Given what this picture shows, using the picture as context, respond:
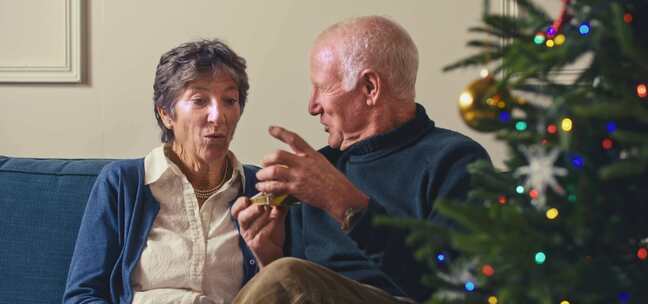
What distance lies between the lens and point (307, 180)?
181 centimetres

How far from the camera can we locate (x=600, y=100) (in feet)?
3.33

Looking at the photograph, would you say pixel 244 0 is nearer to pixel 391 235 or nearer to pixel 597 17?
pixel 391 235

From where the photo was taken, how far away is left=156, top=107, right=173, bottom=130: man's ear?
2213 mm

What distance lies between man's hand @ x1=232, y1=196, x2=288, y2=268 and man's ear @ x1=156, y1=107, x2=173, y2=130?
308mm

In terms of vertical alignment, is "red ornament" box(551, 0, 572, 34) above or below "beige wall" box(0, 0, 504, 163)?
above

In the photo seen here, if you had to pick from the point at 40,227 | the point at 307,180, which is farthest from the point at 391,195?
the point at 40,227

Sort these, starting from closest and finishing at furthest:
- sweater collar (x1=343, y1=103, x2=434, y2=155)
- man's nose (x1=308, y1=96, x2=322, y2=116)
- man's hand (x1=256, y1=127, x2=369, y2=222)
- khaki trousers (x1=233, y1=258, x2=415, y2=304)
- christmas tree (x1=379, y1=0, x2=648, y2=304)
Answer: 1. christmas tree (x1=379, y1=0, x2=648, y2=304)
2. khaki trousers (x1=233, y1=258, x2=415, y2=304)
3. man's hand (x1=256, y1=127, x2=369, y2=222)
4. sweater collar (x1=343, y1=103, x2=434, y2=155)
5. man's nose (x1=308, y1=96, x2=322, y2=116)

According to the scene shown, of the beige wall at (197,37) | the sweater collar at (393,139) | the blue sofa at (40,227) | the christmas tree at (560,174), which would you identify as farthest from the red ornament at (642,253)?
the blue sofa at (40,227)

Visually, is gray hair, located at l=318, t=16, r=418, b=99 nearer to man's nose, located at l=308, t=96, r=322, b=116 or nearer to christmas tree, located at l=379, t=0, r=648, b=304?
man's nose, located at l=308, t=96, r=322, b=116

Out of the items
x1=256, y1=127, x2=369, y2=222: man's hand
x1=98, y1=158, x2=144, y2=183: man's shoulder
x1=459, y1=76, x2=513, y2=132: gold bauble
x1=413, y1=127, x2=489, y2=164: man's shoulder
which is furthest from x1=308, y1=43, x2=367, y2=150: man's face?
x1=459, y1=76, x2=513, y2=132: gold bauble

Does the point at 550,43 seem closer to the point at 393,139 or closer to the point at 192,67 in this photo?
the point at 393,139

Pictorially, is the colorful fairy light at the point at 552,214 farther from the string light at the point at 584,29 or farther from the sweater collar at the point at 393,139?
the sweater collar at the point at 393,139

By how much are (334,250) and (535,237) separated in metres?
1.02

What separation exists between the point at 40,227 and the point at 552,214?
1.60 m
